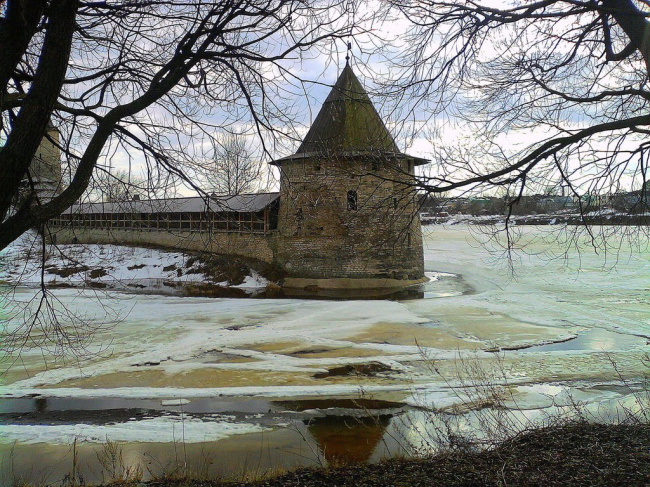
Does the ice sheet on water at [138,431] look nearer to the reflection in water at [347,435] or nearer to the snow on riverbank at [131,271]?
the reflection in water at [347,435]

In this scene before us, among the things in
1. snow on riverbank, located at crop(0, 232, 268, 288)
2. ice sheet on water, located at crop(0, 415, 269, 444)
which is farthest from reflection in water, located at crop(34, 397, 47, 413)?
snow on riverbank, located at crop(0, 232, 268, 288)

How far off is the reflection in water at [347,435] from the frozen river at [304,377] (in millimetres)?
28

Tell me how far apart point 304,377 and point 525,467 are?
17.2ft

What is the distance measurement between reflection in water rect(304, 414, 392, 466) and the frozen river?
28 mm

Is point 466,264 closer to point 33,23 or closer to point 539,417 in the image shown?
point 539,417

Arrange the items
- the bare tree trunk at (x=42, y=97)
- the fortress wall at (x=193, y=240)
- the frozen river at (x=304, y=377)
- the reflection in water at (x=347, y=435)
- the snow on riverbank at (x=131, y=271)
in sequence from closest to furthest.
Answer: the bare tree trunk at (x=42, y=97) < the reflection in water at (x=347, y=435) < the frozen river at (x=304, y=377) < the snow on riverbank at (x=131, y=271) < the fortress wall at (x=193, y=240)

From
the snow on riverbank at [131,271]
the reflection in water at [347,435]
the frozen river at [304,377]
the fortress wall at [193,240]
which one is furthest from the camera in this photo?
the fortress wall at [193,240]

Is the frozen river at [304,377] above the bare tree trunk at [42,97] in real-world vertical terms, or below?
below

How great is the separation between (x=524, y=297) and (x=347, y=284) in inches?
275

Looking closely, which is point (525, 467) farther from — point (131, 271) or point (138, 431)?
point (131, 271)

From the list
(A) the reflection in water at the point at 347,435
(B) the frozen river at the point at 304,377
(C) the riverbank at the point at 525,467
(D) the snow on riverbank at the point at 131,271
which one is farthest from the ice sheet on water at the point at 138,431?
(D) the snow on riverbank at the point at 131,271

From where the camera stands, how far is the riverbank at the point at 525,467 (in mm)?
3432

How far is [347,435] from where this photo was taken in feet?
20.2

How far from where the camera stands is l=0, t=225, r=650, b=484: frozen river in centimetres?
587
